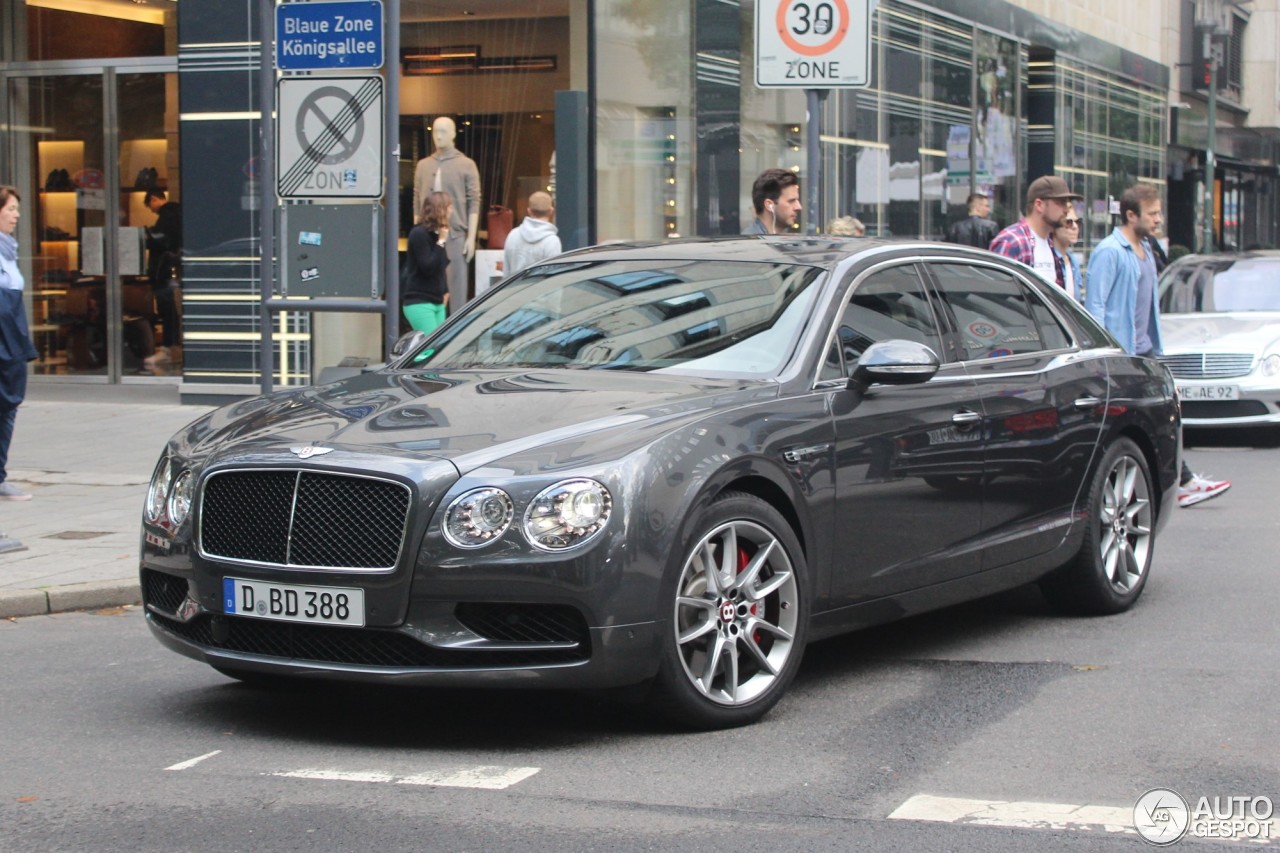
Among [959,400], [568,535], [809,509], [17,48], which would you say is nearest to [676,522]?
[568,535]

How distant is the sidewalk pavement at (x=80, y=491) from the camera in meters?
8.29

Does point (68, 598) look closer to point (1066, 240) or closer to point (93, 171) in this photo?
point (1066, 240)

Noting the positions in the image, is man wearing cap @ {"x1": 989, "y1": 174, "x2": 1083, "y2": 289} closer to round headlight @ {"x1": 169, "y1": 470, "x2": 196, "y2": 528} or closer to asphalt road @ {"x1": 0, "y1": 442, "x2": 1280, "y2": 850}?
asphalt road @ {"x1": 0, "y1": 442, "x2": 1280, "y2": 850}

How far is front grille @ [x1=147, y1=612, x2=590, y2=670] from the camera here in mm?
5223

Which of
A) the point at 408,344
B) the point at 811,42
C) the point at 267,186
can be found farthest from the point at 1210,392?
the point at 408,344

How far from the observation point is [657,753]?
5312 millimetres

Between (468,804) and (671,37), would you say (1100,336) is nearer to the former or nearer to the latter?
(468,804)

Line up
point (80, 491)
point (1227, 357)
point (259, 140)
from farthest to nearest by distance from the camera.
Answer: point (259, 140), point (1227, 357), point (80, 491)

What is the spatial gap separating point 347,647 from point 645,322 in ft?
5.83

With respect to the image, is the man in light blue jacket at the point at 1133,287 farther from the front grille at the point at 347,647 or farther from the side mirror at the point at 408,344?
the front grille at the point at 347,647

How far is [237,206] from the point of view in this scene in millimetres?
16906

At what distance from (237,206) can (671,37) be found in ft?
16.7

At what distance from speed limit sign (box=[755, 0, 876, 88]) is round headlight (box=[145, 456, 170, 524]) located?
17.9ft

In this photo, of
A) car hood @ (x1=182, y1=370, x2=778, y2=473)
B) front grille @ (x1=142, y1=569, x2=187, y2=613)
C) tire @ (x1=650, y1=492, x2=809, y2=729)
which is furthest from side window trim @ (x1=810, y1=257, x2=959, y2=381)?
front grille @ (x1=142, y1=569, x2=187, y2=613)
